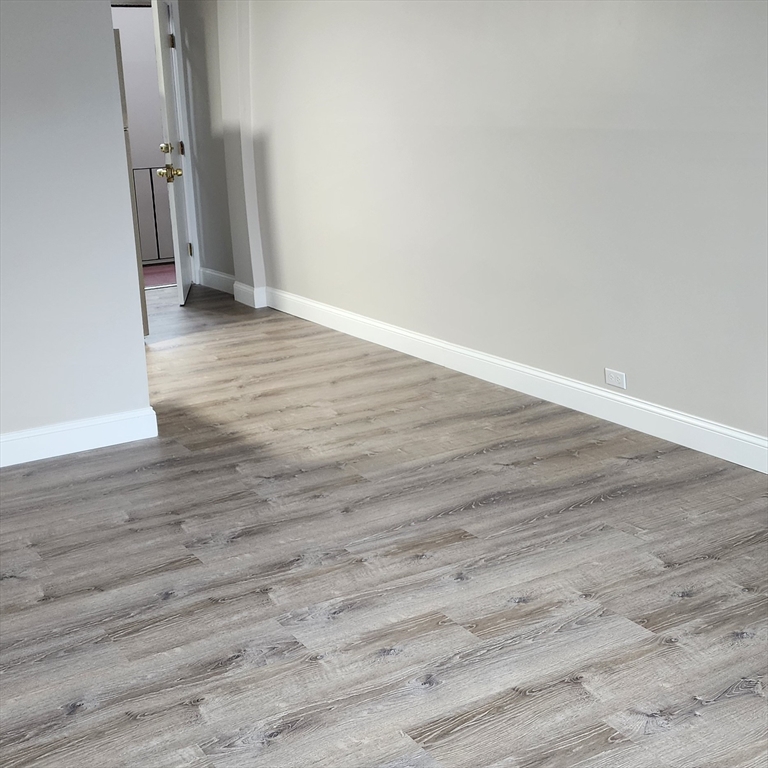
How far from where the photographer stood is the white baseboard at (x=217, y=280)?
281 inches

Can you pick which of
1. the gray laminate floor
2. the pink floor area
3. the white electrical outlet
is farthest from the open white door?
the white electrical outlet

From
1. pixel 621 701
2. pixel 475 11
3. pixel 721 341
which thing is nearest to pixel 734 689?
pixel 621 701

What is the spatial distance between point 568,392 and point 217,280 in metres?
4.08

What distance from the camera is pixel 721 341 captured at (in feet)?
11.1

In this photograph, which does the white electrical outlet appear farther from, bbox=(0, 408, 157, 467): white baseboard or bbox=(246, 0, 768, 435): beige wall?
bbox=(0, 408, 157, 467): white baseboard

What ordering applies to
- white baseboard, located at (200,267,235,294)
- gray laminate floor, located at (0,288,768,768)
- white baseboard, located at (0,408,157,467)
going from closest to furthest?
gray laminate floor, located at (0,288,768,768)
white baseboard, located at (0,408,157,467)
white baseboard, located at (200,267,235,294)

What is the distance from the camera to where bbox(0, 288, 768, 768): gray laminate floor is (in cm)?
187

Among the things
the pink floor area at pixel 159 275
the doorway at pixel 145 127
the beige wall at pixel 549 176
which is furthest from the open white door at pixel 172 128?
the doorway at pixel 145 127

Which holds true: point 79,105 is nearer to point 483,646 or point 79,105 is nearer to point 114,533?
point 114,533

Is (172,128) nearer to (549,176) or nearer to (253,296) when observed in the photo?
(253,296)

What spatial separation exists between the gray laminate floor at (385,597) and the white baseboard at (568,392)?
3.9 inches

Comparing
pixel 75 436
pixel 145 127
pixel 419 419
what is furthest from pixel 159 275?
pixel 419 419

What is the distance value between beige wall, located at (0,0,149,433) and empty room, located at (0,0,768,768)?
0.01 meters

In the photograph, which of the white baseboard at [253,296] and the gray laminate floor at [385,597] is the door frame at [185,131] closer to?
the white baseboard at [253,296]
